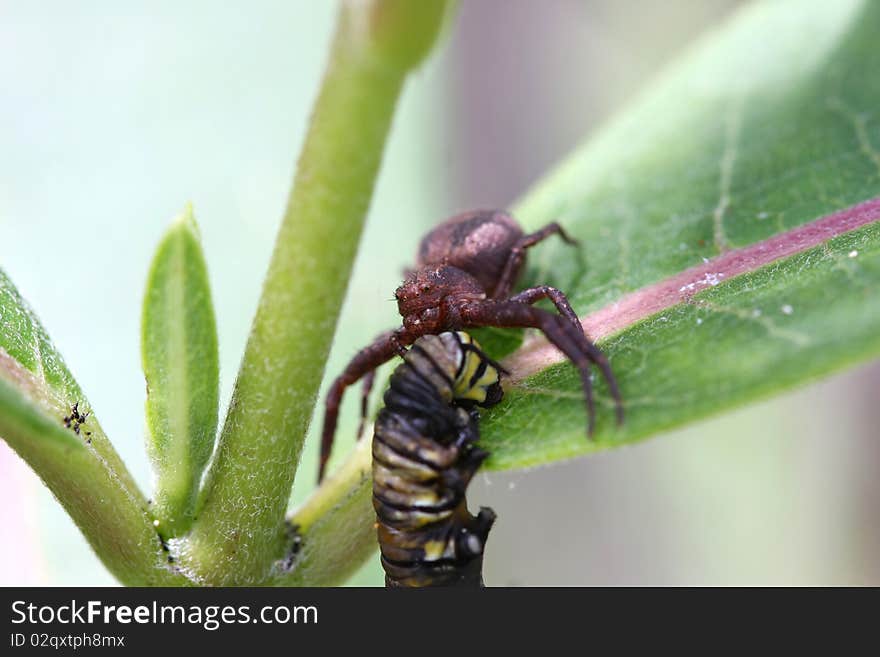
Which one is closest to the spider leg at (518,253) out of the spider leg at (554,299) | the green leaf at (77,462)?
the spider leg at (554,299)

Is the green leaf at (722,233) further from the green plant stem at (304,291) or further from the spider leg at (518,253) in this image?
the green plant stem at (304,291)

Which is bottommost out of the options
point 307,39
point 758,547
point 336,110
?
point 758,547

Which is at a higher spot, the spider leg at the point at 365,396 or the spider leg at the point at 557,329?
the spider leg at the point at 557,329

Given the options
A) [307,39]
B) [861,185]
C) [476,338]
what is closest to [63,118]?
[307,39]

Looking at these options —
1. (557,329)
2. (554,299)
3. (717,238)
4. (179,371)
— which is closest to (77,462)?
(179,371)

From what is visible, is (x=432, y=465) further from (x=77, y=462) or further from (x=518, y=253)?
(x=518, y=253)

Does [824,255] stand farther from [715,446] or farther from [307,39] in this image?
[715,446]
